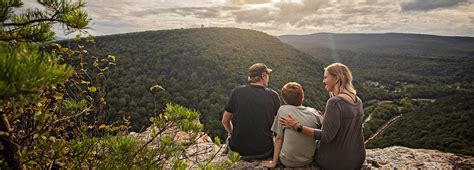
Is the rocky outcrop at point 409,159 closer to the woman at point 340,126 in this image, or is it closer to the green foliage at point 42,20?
the woman at point 340,126

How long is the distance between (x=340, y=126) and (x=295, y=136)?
1.73 feet

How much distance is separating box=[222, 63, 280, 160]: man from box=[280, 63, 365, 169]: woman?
522mm

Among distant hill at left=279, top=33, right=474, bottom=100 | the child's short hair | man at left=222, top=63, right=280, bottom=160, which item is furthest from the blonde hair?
distant hill at left=279, top=33, right=474, bottom=100

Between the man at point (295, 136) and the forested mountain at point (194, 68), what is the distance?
8.23 meters

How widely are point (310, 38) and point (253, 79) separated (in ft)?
677

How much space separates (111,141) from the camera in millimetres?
1591

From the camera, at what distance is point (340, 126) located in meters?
2.79

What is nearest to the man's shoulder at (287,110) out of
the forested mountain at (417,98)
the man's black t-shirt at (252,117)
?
the man's black t-shirt at (252,117)

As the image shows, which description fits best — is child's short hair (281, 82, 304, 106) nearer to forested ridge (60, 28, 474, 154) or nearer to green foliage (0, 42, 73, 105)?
green foliage (0, 42, 73, 105)

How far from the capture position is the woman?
272 cm

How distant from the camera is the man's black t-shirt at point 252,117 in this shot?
3.47 metres

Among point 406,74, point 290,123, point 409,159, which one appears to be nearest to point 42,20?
point 290,123

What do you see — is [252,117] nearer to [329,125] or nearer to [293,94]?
[293,94]

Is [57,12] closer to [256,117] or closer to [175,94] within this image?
[256,117]
